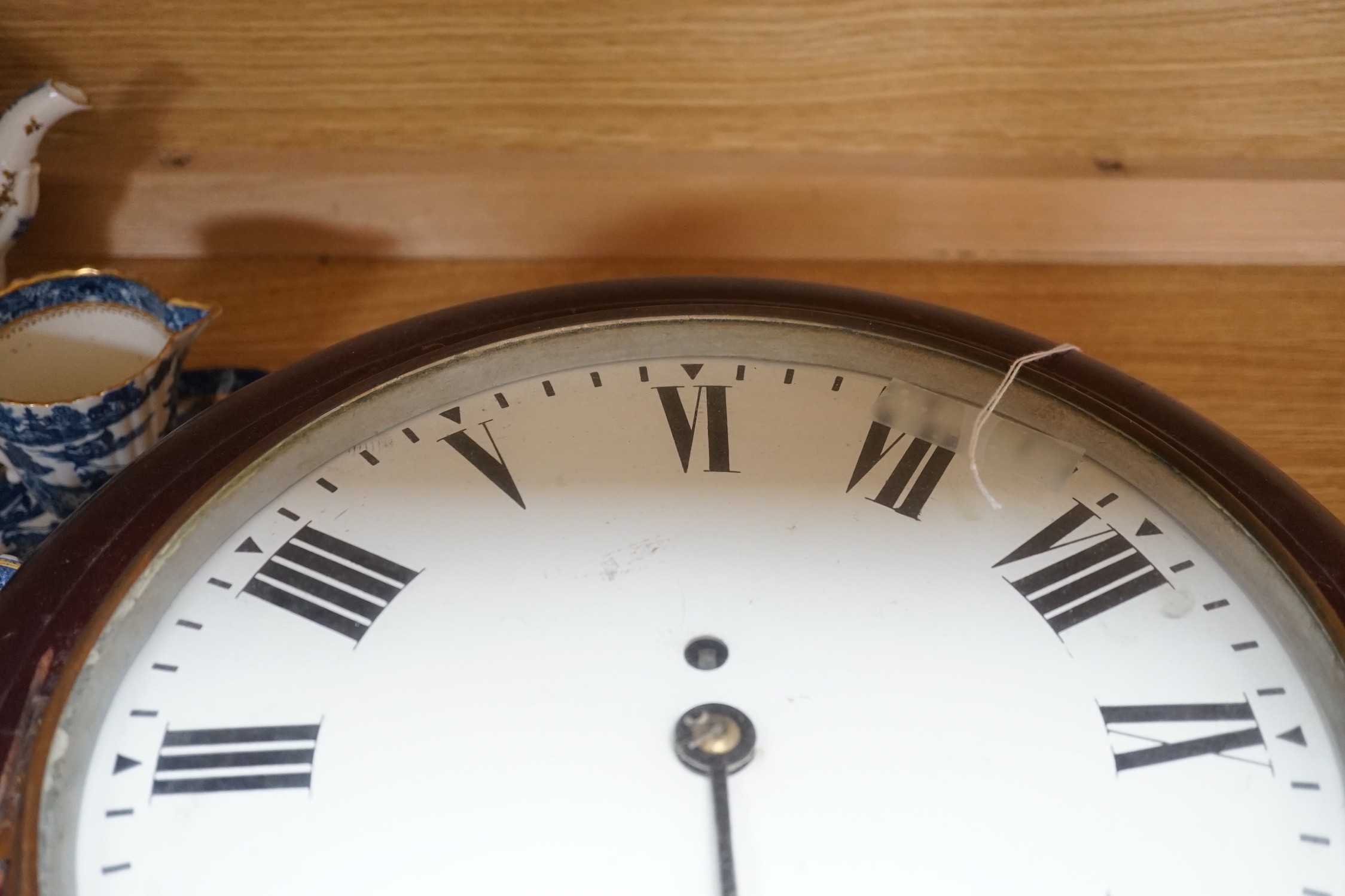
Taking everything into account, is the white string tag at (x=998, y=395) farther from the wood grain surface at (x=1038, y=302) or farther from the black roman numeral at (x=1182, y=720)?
the wood grain surface at (x=1038, y=302)

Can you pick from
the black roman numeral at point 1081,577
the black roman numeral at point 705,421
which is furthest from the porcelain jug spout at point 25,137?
the black roman numeral at point 1081,577

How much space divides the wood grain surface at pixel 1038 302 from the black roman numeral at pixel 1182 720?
41cm

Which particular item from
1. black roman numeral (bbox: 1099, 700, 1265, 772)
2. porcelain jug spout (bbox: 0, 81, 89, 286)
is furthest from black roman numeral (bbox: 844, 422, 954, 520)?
porcelain jug spout (bbox: 0, 81, 89, 286)

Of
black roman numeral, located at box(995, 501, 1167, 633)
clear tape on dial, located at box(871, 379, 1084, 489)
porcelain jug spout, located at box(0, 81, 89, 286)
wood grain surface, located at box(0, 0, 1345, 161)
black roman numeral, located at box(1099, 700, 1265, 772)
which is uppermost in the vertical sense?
wood grain surface, located at box(0, 0, 1345, 161)

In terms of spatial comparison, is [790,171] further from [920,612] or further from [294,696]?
[294,696]

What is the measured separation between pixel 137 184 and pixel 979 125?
2.46ft

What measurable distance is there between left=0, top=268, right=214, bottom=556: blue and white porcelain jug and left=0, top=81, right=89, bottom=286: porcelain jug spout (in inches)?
3.2

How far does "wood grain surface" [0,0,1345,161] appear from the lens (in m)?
0.98

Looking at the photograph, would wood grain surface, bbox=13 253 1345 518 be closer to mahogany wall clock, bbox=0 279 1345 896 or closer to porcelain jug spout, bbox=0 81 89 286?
porcelain jug spout, bbox=0 81 89 286

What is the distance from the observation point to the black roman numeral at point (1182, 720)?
542 mm

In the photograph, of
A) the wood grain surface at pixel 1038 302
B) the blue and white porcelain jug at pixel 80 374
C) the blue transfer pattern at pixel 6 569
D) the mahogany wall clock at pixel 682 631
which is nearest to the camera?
the mahogany wall clock at pixel 682 631

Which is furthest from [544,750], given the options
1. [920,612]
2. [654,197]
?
[654,197]

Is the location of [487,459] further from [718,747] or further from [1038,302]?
[1038,302]

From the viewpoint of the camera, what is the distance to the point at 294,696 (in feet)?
1.85
